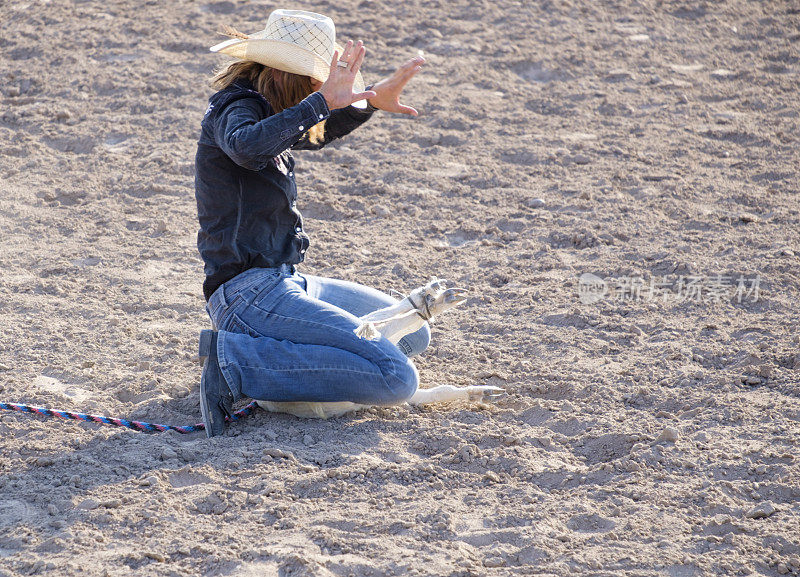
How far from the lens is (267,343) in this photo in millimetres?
3072

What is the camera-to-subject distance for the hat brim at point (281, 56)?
298 cm

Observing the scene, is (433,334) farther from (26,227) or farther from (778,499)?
(26,227)

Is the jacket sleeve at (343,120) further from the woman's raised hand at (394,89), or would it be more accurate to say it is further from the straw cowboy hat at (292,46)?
the straw cowboy hat at (292,46)

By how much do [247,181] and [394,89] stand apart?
2.23 feet

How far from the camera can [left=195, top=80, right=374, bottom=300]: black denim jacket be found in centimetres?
284

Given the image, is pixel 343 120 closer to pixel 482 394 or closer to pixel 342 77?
pixel 342 77

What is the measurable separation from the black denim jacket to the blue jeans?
85 mm

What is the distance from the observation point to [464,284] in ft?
13.9

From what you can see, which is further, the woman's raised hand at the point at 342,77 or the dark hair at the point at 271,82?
the dark hair at the point at 271,82

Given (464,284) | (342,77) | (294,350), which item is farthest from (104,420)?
(464,284)

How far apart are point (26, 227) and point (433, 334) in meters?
2.15

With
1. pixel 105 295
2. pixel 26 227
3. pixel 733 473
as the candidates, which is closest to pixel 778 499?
pixel 733 473
